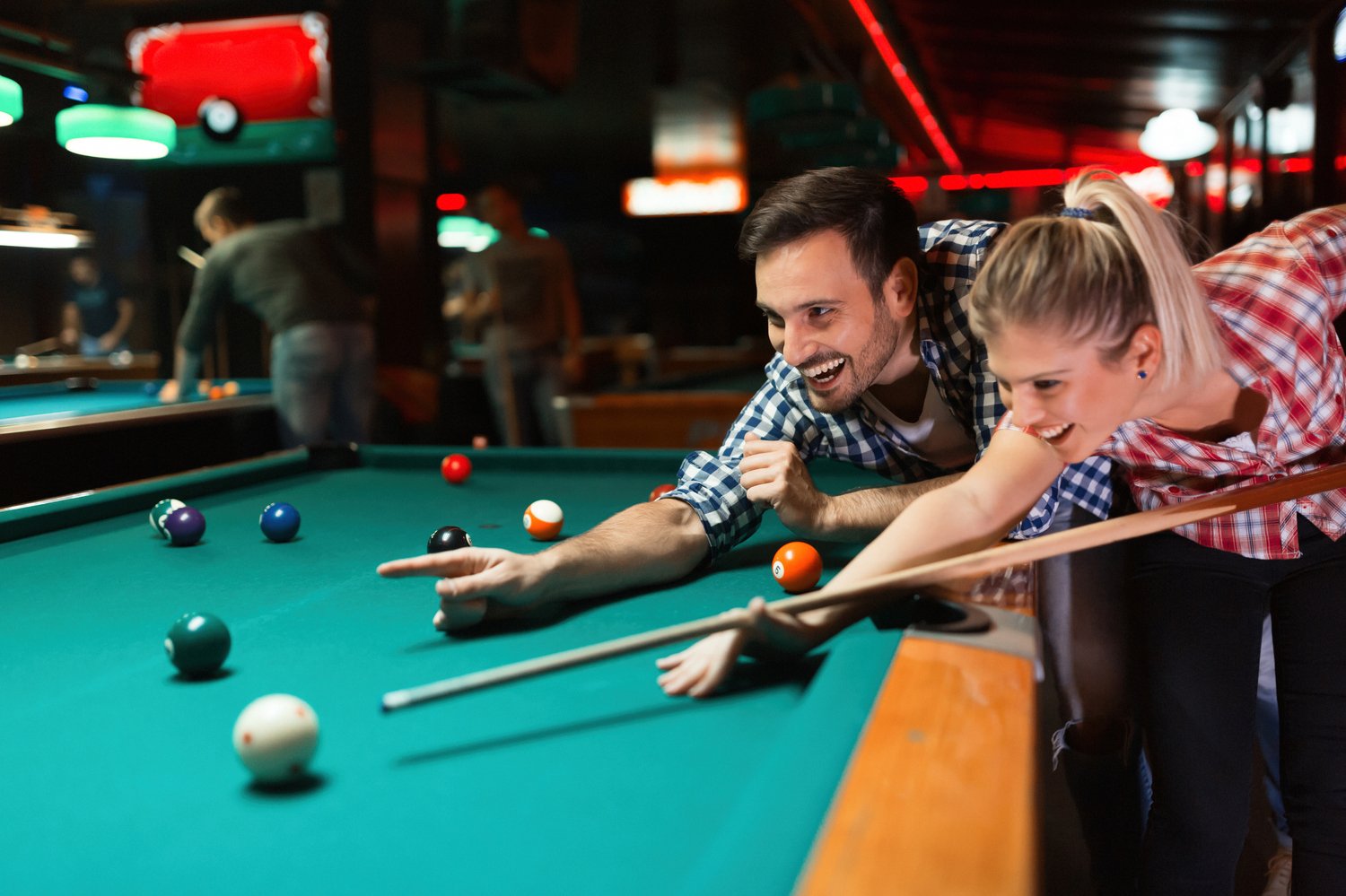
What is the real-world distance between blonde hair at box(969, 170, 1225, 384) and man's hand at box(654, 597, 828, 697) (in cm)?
42

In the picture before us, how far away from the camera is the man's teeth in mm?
1797

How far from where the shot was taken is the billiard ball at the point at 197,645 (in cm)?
119

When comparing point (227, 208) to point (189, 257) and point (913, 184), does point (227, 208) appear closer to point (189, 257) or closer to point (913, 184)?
point (189, 257)

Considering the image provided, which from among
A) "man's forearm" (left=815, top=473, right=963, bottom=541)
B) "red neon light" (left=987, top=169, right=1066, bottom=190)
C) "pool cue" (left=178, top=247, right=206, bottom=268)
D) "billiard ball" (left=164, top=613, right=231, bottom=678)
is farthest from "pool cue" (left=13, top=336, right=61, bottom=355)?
"red neon light" (left=987, top=169, right=1066, bottom=190)

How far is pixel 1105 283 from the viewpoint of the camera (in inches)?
47.8

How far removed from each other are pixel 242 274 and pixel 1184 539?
4359 mm

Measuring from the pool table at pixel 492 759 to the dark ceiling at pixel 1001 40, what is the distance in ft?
11.5

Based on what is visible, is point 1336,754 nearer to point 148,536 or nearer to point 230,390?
point 148,536

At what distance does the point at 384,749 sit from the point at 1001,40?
7056 millimetres

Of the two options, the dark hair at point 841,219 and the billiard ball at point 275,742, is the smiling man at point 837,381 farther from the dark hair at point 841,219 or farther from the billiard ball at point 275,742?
the billiard ball at point 275,742

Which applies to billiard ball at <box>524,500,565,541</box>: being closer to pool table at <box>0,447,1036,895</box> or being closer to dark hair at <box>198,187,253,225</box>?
pool table at <box>0,447,1036,895</box>

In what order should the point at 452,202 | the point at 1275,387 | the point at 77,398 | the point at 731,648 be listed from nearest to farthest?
the point at 731,648, the point at 1275,387, the point at 77,398, the point at 452,202

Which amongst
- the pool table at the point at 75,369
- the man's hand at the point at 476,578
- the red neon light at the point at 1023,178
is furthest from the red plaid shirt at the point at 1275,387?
the red neon light at the point at 1023,178

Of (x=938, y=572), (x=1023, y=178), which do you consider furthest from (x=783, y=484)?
(x=1023, y=178)
